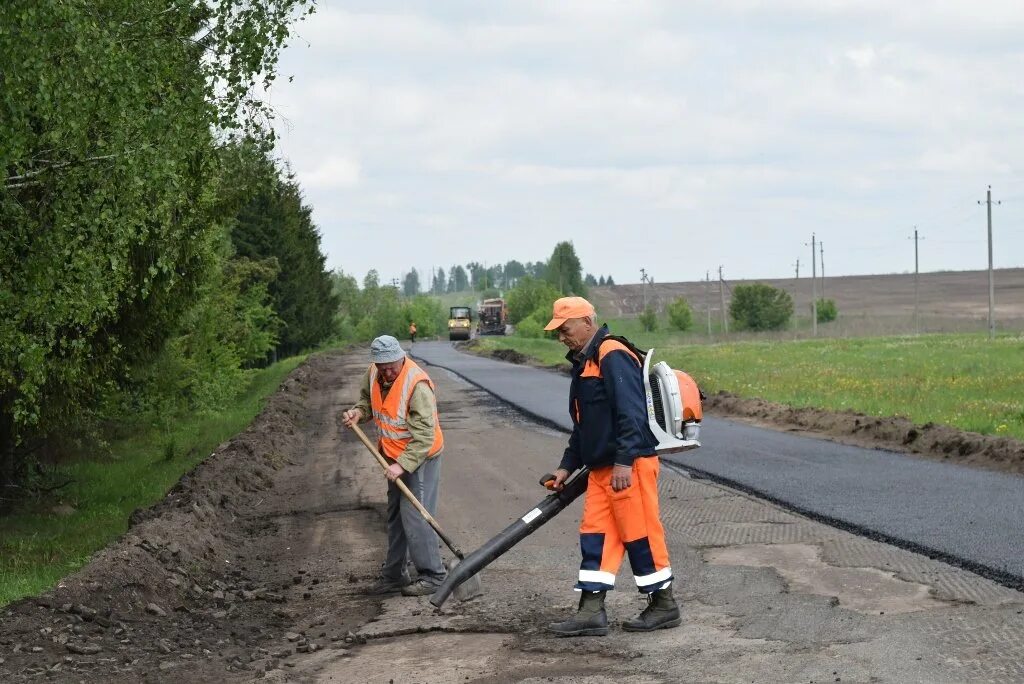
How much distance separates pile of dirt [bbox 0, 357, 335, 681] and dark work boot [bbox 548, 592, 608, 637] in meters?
1.76

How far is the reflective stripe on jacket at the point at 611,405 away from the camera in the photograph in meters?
7.04

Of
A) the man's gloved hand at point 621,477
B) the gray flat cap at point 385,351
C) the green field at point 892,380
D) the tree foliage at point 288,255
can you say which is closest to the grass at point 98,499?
the gray flat cap at point 385,351

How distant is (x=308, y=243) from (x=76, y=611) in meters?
62.0

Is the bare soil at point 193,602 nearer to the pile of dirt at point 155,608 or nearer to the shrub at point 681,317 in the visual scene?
the pile of dirt at point 155,608

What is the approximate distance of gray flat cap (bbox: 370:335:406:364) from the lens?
28.9 feet

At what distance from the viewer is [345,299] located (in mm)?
133000

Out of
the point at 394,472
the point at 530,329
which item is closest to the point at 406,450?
the point at 394,472

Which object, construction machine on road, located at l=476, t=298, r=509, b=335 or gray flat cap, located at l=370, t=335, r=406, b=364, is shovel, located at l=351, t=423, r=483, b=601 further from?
construction machine on road, located at l=476, t=298, r=509, b=335

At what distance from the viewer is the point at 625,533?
281 inches

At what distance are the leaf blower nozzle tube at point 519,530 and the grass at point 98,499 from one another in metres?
3.47

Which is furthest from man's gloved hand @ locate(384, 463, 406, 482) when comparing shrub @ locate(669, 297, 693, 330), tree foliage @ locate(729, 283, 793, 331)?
shrub @ locate(669, 297, 693, 330)

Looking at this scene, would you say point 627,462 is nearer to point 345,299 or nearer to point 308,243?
point 308,243

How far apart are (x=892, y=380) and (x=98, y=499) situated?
19200 mm

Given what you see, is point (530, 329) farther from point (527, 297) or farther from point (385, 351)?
point (385, 351)
